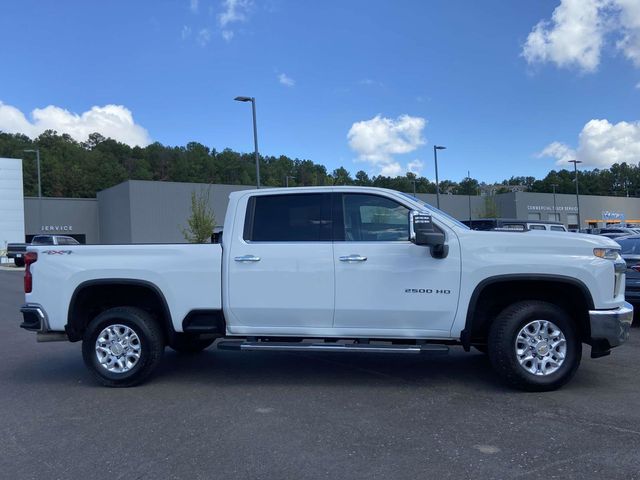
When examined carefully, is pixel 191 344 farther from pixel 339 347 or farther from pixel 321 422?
pixel 321 422

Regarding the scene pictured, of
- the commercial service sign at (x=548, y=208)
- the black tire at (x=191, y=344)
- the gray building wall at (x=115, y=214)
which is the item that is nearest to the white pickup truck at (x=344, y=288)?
the black tire at (x=191, y=344)

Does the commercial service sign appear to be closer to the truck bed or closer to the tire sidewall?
the truck bed

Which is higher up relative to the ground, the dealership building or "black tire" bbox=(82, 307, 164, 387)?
the dealership building

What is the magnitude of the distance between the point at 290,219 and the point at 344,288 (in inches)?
38.5

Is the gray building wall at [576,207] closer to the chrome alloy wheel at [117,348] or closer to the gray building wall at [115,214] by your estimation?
the gray building wall at [115,214]

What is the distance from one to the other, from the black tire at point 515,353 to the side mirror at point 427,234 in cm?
95

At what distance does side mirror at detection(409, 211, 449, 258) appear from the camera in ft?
17.3

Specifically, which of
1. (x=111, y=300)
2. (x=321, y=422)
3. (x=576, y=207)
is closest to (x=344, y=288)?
(x=321, y=422)

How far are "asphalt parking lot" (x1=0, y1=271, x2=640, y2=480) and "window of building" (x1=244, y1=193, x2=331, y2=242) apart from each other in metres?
1.62

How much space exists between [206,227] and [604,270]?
31.3m

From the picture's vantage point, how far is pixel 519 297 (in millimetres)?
5684

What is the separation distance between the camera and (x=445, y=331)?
219 inches

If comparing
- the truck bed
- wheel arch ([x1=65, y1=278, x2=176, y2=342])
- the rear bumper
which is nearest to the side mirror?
the truck bed

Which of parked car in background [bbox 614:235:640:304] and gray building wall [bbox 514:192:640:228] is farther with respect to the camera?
gray building wall [bbox 514:192:640:228]
